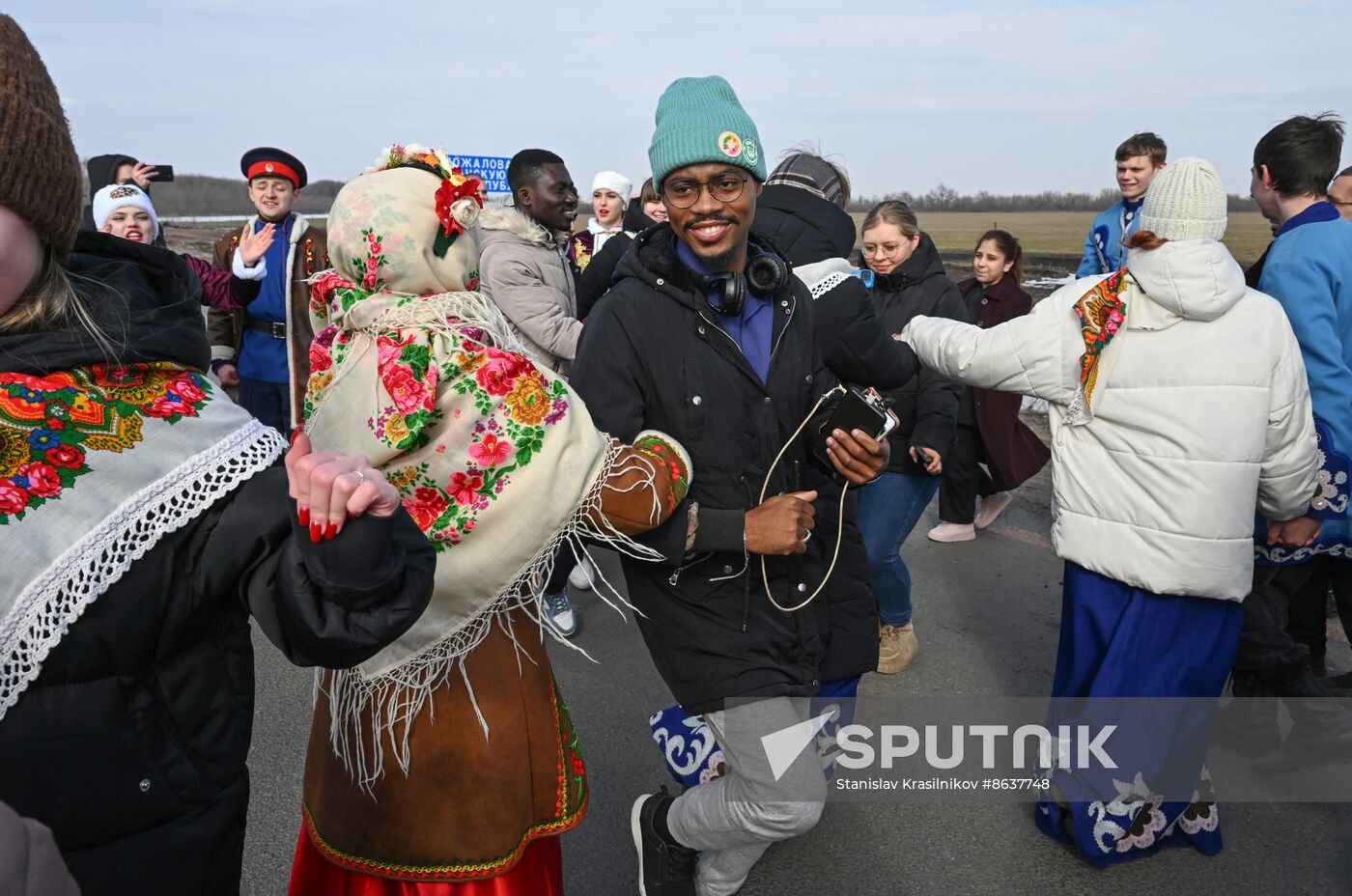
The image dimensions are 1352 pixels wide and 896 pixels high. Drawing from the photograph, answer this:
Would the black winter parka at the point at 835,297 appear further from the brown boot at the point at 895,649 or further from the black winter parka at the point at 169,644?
the brown boot at the point at 895,649

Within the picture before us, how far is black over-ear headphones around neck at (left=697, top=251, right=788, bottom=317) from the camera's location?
2.38 meters

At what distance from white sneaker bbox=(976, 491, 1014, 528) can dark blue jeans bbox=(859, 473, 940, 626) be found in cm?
225

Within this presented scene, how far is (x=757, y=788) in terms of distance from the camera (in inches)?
93.1

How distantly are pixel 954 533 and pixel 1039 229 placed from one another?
92.9ft

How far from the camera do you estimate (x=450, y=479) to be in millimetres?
1880

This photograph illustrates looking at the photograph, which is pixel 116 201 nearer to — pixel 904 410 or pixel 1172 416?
pixel 904 410

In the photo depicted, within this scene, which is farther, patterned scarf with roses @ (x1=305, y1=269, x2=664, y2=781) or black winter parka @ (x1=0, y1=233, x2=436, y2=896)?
patterned scarf with roses @ (x1=305, y1=269, x2=664, y2=781)

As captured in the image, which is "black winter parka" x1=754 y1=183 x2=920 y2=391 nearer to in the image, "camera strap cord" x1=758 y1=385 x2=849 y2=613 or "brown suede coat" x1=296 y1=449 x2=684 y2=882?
"camera strap cord" x1=758 y1=385 x2=849 y2=613

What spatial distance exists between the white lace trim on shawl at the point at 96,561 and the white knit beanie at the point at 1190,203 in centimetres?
245

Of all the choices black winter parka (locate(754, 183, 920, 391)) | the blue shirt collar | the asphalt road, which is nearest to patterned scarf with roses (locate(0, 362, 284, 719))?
black winter parka (locate(754, 183, 920, 391))

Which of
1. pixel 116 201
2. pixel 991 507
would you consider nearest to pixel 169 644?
pixel 116 201

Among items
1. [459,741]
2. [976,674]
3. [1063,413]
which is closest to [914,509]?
[976,674]

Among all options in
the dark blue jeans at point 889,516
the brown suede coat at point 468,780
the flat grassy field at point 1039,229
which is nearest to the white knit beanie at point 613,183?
the dark blue jeans at point 889,516

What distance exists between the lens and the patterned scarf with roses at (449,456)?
73.3 inches
